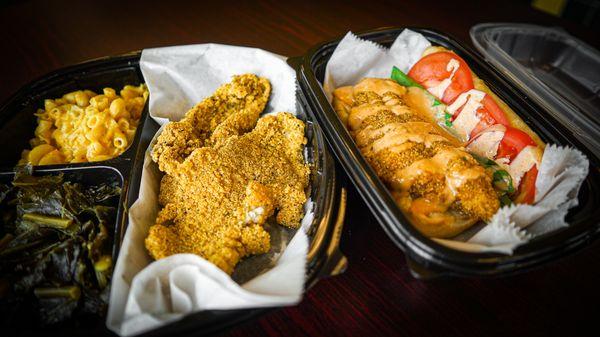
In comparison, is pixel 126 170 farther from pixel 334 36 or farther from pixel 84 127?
pixel 334 36

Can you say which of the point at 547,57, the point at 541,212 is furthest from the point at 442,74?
the point at 547,57

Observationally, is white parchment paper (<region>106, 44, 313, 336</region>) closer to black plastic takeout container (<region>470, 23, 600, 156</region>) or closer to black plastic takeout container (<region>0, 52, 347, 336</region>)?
black plastic takeout container (<region>0, 52, 347, 336</region>)

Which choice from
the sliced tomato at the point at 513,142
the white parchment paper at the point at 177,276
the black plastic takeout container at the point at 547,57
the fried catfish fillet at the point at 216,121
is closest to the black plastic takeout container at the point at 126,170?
the white parchment paper at the point at 177,276

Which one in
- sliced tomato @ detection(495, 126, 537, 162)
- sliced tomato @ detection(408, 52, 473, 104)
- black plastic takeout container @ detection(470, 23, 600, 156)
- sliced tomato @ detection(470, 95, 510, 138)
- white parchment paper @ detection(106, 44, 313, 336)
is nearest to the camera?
white parchment paper @ detection(106, 44, 313, 336)

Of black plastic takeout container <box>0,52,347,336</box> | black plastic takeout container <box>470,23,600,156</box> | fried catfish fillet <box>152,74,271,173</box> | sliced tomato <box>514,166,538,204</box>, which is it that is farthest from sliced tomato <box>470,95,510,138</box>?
fried catfish fillet <box>152,74,271,173</box>

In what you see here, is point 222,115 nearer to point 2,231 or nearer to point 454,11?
point 2,231

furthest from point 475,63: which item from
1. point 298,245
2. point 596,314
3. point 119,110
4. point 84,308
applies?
point 84,308
